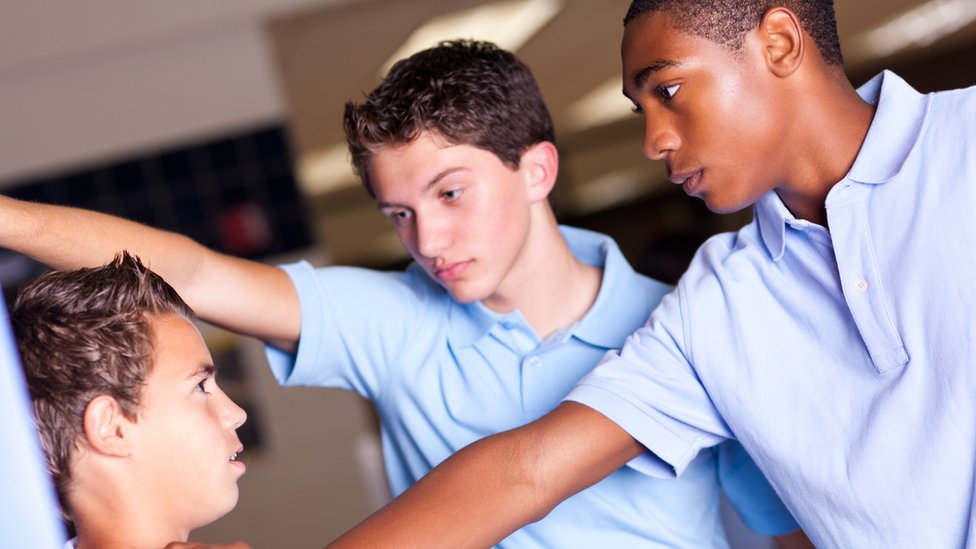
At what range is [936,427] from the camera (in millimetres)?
914

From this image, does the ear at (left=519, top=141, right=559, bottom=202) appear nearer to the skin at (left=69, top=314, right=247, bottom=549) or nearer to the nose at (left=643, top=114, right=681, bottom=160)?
the nose at (left=643, top=114, right=681, bottom=160)

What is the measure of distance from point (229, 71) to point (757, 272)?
8.49 ft

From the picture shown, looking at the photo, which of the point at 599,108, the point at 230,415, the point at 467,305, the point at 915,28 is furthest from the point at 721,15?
the point at 915,28

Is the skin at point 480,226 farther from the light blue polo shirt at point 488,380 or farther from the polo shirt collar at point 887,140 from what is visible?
the polo shirt collar at point 887,140

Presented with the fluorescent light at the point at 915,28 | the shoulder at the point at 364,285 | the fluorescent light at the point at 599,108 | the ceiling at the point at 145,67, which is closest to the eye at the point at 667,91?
the shoulder at the point at 364,285

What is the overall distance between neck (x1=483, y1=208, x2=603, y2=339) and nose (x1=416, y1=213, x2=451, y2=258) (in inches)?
5.2

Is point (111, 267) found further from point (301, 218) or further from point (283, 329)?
point (301, 218)

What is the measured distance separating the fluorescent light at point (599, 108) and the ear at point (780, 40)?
16.4ft

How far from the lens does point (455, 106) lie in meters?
1.25

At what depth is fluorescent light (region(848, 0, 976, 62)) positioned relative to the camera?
245 inches

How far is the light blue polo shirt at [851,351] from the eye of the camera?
915 mm

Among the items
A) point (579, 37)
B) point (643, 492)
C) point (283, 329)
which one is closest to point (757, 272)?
point (643, 492)

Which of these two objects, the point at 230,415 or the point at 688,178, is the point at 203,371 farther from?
the point at 688,178

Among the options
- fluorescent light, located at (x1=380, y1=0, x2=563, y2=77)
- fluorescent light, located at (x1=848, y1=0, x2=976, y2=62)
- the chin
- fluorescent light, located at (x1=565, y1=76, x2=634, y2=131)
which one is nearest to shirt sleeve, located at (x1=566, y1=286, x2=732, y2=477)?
the chin
